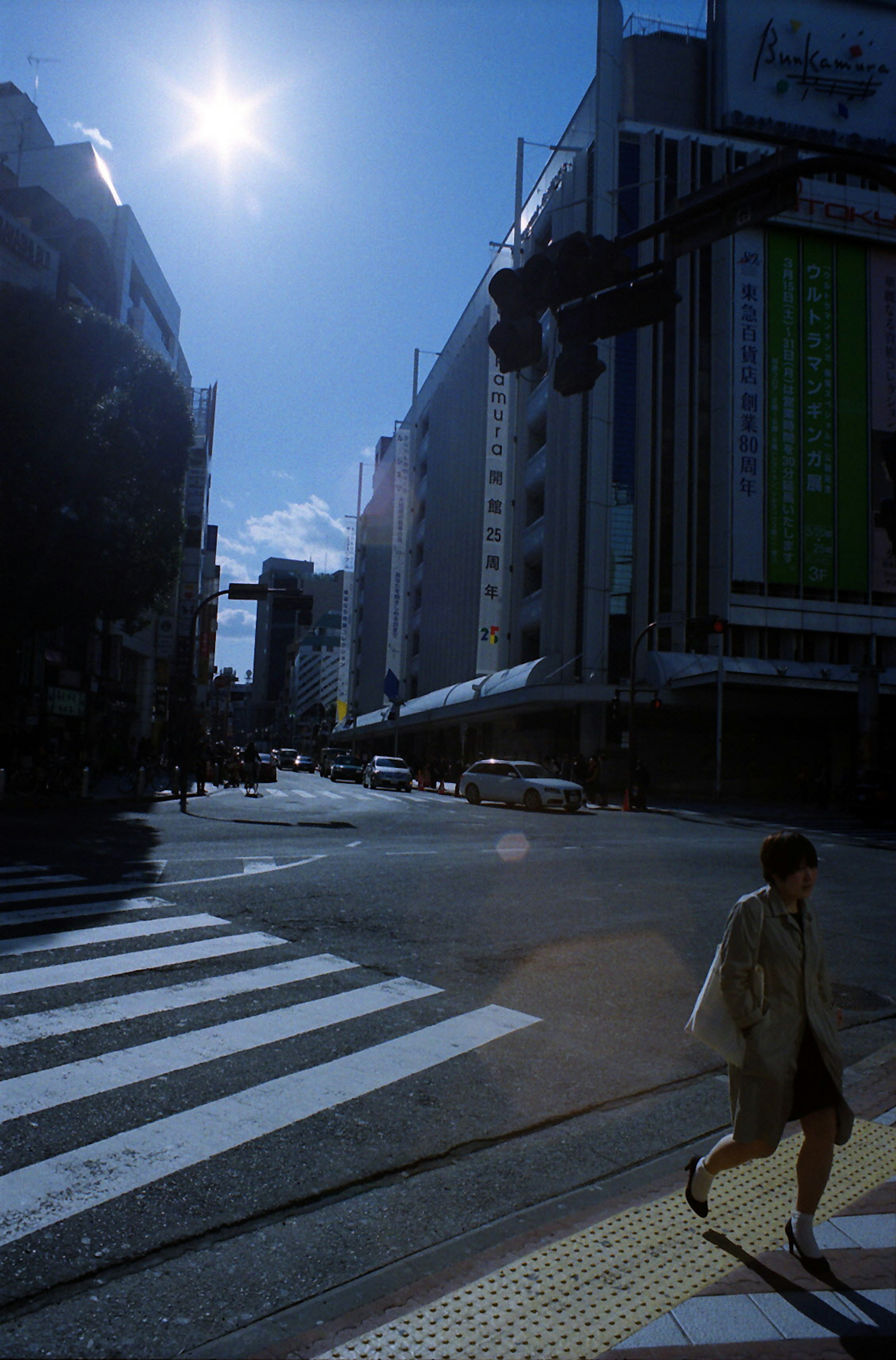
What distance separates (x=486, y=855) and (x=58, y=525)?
15.1 m

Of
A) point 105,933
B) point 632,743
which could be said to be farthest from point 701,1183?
point 632,743

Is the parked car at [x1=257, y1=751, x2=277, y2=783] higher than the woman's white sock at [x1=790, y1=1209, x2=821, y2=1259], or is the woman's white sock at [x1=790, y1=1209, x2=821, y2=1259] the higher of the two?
the parked car at [x1=257, y1=751, x2=277, y2=783]

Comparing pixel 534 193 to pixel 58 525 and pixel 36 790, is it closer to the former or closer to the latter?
pixel 58 525

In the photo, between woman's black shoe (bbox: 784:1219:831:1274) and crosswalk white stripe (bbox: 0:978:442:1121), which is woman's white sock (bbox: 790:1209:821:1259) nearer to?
woman's black shoe (bbox: 784:1219:831:1274)

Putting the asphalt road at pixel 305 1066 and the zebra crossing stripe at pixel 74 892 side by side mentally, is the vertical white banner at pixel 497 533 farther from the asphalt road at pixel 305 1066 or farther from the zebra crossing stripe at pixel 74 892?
the zebra crossing stripe at pixel 74 892

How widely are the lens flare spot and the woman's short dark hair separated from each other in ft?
36.6

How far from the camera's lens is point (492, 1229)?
3.61 meters

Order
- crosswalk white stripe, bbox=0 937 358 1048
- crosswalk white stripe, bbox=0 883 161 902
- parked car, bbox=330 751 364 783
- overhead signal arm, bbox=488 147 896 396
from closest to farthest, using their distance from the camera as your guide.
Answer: crosswalk white stripe, bbox=0 937 358 1048
overhead signal arm, bbox=488 147 896 396
crosswalk white stripe, bbox=0 883 161 902
parked car, bbox=330 751 364 783

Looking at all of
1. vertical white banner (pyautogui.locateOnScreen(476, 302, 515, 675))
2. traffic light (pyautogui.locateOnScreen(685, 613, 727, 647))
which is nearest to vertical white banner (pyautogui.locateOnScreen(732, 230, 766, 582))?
vertical white banner (pyautogui.locateOnScreen(476, 302, 515, 675))

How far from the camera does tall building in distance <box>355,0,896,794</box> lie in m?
44.1

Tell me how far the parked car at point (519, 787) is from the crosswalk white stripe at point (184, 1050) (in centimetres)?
2245

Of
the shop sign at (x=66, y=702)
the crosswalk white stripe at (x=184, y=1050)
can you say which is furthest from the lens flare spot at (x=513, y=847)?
the shop sign at (x=66, y=702)

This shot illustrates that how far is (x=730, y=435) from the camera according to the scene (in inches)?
1747

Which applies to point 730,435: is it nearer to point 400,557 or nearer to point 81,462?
point 81,462
